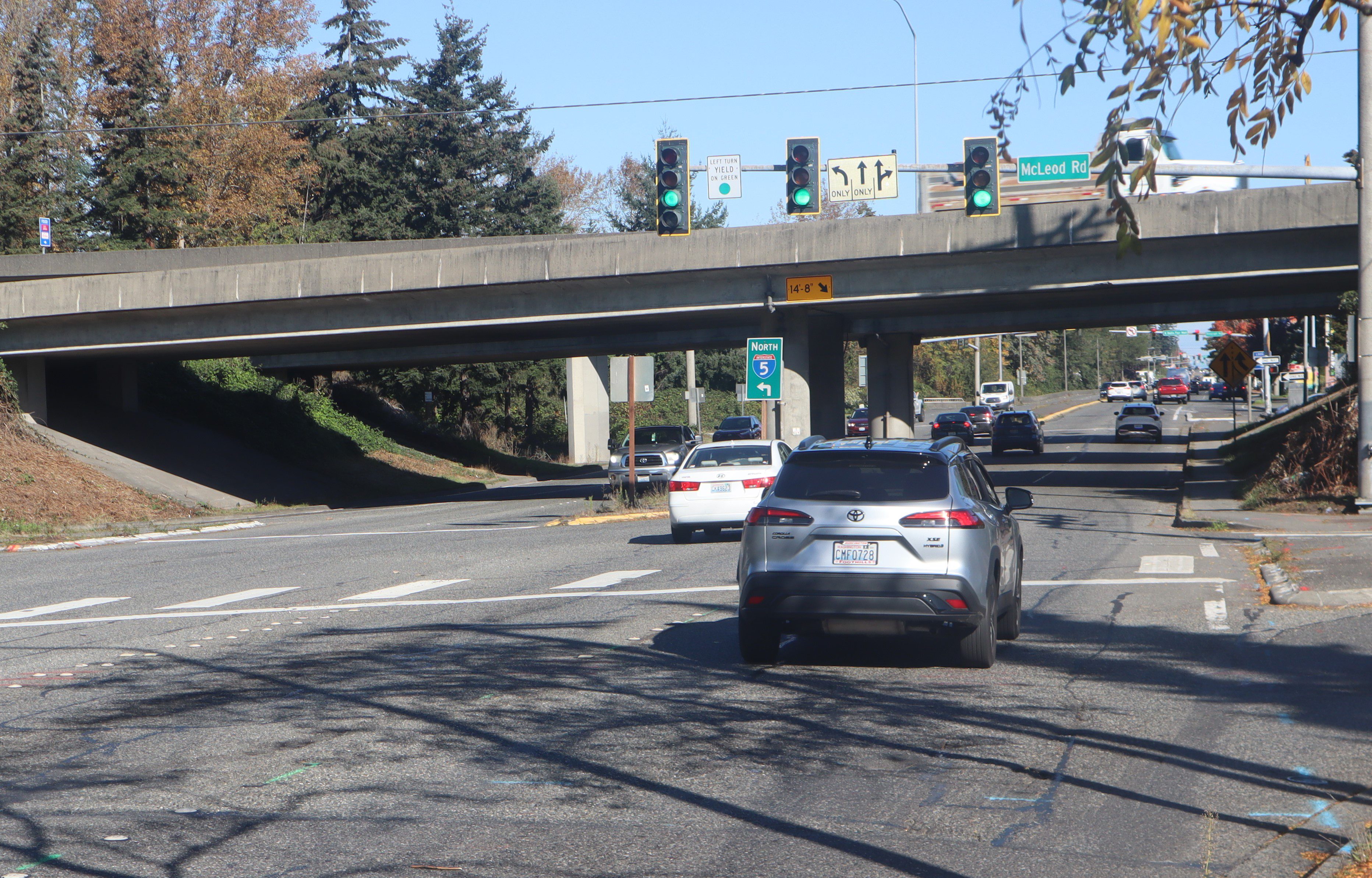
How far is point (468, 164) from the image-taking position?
67.3 meters

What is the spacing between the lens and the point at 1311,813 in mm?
5566

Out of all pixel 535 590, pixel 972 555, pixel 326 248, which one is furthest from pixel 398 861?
pixel 326 248

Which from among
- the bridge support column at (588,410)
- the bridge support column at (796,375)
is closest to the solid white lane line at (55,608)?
the bridge support column at (796,375)

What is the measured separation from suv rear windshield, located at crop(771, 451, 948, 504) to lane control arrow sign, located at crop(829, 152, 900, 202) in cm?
1541

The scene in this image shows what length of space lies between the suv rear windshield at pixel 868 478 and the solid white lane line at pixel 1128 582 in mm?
5527

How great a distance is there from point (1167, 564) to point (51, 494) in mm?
24421

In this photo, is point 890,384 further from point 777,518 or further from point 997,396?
point 997,396

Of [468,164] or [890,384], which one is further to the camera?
[468,164]

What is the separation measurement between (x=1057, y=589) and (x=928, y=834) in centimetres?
872

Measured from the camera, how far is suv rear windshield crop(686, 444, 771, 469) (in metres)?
20.2

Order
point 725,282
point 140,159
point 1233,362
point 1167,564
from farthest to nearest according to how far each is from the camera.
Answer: point 140,159
point 1233,362
point 725,282
point 1167,564

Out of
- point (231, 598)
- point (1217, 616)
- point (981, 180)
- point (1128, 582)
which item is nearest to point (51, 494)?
point (231, 598)

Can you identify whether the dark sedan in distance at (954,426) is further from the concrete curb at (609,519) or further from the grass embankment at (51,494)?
the grass embankment at (51,494)

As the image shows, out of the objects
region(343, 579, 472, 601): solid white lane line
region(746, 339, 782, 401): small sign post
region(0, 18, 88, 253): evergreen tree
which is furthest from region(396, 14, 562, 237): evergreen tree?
region(343, 579, 472, 601): solid white lane line
